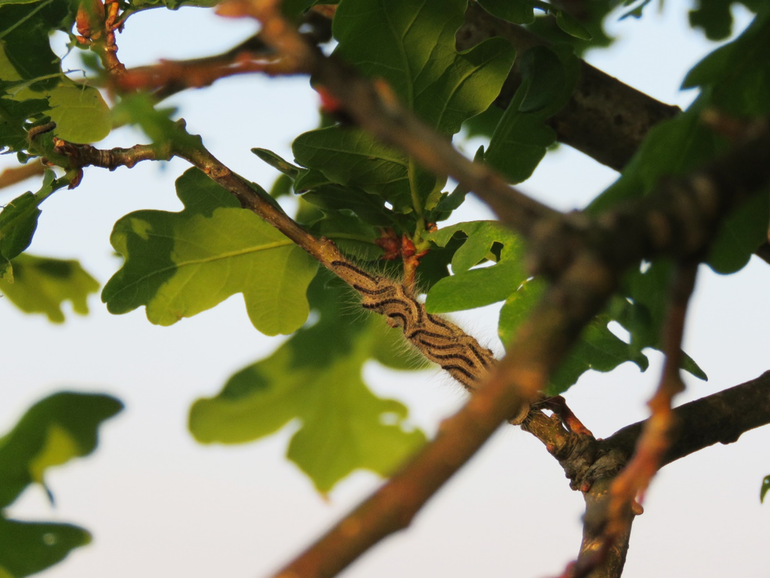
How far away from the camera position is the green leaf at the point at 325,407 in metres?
1.27

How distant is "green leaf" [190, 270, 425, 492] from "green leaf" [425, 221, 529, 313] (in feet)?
1.86

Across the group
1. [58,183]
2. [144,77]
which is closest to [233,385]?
[58,183]

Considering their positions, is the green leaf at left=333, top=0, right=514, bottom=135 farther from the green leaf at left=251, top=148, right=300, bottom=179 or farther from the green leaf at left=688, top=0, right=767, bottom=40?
the green leaf at left=688, top=0, right=767, bottom=40

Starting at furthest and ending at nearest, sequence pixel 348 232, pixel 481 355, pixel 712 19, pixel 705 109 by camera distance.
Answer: pixel 712 19
pixel 348 232
pixel 481 355
pixel 705 109

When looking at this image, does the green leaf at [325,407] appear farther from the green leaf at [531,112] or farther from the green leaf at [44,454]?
the green leaf at [531,112]

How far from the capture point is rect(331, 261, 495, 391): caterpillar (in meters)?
0.78

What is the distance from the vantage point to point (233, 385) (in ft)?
4.25

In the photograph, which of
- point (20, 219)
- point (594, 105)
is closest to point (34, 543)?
point (20, 219)

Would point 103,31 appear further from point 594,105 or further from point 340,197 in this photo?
point 594,105

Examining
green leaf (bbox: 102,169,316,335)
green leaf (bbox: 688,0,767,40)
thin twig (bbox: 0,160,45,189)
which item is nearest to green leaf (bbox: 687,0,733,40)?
green leaf (bbox: 688,0,767,40)

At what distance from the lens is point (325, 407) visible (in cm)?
127

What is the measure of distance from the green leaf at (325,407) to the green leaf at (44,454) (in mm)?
185

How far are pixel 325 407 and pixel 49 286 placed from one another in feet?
1.93

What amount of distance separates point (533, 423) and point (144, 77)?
0.57m
